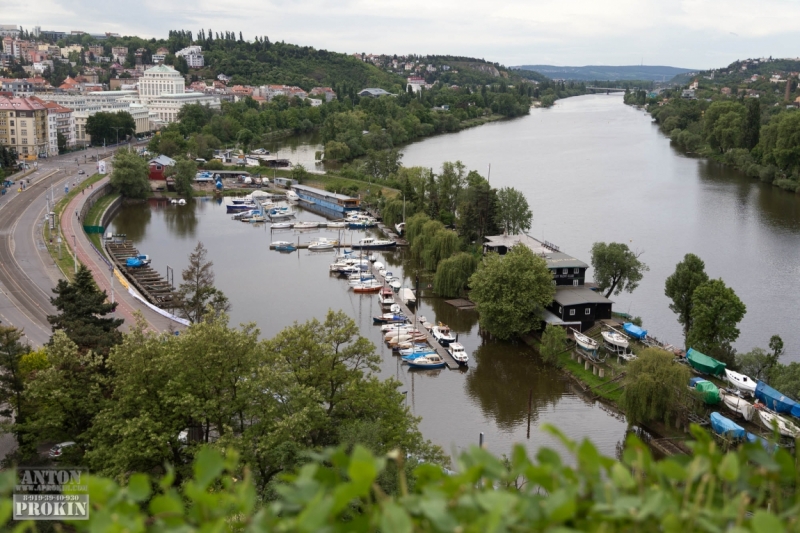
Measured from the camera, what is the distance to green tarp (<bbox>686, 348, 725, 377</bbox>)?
13.1m

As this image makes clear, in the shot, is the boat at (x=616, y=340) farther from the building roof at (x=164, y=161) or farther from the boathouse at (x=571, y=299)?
the building roof at (x=164, y=161)

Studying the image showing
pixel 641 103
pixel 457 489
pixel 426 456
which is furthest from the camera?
pixel 641 103

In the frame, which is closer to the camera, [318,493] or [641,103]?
[318,493]

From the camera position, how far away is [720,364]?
13070 millimetres

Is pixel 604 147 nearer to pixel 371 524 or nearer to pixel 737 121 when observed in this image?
pixel 737 121

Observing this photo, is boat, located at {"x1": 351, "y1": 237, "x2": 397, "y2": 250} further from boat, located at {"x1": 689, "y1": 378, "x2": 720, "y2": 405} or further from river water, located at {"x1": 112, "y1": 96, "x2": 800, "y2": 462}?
boat, located at {"x1": 689, "y1": 378, "x2": 720, "y2": 405}

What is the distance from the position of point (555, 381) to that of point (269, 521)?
Answer: 12.4 metres

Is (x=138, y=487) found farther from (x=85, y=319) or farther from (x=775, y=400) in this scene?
(x=775, y=400)

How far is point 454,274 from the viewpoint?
19.3 meters

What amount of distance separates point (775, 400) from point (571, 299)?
202 inches

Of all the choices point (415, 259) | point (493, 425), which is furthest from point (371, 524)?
point (415, 259)

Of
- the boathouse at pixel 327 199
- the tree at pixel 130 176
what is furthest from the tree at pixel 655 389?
the tree at pixel 130 176

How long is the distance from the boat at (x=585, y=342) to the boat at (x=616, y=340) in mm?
254

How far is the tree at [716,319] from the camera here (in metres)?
13.9
